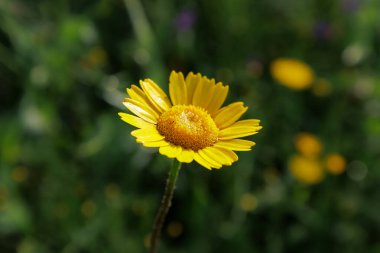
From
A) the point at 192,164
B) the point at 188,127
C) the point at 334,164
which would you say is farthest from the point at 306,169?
the point at 188,127

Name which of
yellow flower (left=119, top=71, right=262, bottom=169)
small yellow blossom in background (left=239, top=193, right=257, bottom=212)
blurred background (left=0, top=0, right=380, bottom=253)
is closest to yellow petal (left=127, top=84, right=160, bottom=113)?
yellow flower (left=119, top=71, right=262, bottom=169)

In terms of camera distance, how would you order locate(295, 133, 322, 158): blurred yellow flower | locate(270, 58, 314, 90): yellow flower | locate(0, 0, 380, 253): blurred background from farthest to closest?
locate(270, 58, 314, 90): yellow flower < locate(295, 133, 322, 158): blurred yellow flower < locate(0, 0, 380, 253): blurred background

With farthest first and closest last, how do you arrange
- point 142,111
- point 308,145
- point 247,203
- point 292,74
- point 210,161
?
point 292,74
point 308,145
point 247,203
point 142,111
point 210,161

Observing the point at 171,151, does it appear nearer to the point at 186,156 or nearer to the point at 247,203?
the point at 186,156

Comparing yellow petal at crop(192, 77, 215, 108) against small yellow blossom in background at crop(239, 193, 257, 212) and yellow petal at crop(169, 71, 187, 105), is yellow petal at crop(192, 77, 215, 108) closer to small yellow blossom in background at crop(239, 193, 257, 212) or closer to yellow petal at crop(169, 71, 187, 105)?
yellow petal at crop(169, 71, 187, 105)

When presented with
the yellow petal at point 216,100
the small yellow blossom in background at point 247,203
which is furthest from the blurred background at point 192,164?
the yellow petal at point 216,100

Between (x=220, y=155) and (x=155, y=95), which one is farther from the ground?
(x=155, y=95)

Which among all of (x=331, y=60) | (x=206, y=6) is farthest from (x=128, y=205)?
(x=331, y=60)

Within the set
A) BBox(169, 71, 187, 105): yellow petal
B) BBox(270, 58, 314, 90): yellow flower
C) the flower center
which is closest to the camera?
the flower center
